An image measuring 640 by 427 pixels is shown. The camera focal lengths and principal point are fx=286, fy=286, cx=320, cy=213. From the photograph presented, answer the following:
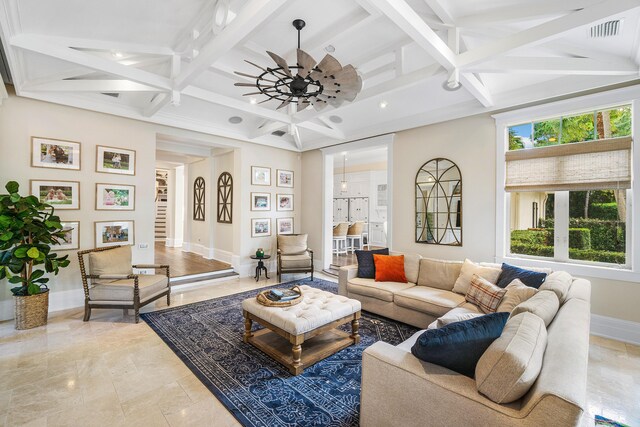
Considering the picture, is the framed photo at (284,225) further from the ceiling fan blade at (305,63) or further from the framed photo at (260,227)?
the ceiling fan blade at (305,63)

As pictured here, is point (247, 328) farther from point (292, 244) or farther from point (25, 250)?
point (292, 244)

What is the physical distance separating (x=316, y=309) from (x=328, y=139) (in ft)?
14.0

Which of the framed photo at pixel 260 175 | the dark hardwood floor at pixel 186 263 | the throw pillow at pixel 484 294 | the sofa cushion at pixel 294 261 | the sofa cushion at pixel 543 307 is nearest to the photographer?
the sofa cushion at pixel 543 307

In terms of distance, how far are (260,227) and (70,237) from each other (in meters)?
3.24

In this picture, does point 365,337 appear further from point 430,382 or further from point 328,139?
Result: point 328,139

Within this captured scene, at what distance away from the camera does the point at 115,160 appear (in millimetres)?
4539

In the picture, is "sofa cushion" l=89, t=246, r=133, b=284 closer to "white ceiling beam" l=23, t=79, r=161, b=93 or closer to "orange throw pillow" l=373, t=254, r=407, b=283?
"white ceiling beam" l=23, t=79, r=161, b=93

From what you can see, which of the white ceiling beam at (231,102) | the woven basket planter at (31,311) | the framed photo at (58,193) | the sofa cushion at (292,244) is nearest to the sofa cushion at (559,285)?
the white ceiling beam at (231,102)

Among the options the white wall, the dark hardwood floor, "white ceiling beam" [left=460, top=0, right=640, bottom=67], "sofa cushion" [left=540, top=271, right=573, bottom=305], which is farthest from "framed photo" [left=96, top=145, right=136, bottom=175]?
"sofa cushion" [left=540, top=271, right=573, bottom=305]

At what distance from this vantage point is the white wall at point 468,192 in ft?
11.0

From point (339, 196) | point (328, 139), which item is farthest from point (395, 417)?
point (339, 196)

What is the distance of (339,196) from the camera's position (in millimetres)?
11031

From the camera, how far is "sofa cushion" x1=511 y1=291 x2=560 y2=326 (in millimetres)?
1858

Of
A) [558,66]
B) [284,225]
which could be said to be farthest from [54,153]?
[558,66]
